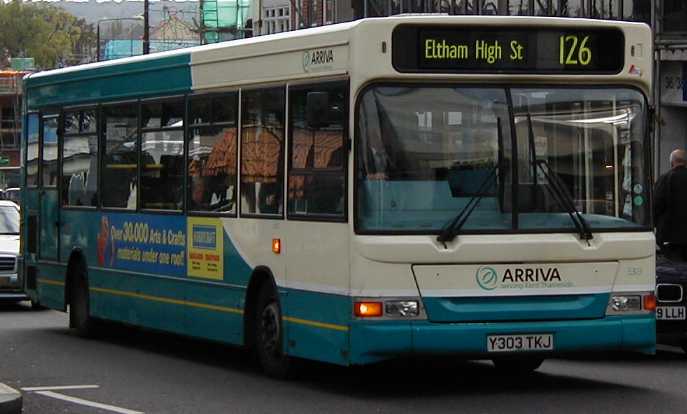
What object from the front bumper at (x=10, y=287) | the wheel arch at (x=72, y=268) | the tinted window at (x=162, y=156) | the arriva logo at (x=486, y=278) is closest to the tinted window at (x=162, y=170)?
the tinted window at (x=162, y=156)

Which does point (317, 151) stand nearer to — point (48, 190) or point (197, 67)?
point (197, 67)

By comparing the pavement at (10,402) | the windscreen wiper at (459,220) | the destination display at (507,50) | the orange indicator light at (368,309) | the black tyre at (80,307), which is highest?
the destination display at (507,50)

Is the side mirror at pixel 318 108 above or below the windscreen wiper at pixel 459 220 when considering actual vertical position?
above

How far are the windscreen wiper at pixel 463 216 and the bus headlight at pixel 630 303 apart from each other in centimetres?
124

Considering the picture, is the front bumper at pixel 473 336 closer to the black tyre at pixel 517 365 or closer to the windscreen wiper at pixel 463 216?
the windscreen wiper at pixel 463 216

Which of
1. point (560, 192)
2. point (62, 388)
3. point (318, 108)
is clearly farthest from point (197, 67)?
point (560, 192)

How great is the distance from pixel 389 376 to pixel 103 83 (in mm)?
5294

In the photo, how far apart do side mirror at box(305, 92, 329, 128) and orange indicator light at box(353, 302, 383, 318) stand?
1411 mm

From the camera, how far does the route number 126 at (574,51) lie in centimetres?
1368

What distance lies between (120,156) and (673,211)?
5.36m

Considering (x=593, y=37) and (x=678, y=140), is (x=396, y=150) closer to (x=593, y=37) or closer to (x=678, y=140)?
(x=593, y=37)

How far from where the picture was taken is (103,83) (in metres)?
18.9

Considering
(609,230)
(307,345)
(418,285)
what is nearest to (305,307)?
(307,345)

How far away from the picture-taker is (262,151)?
585 inches
